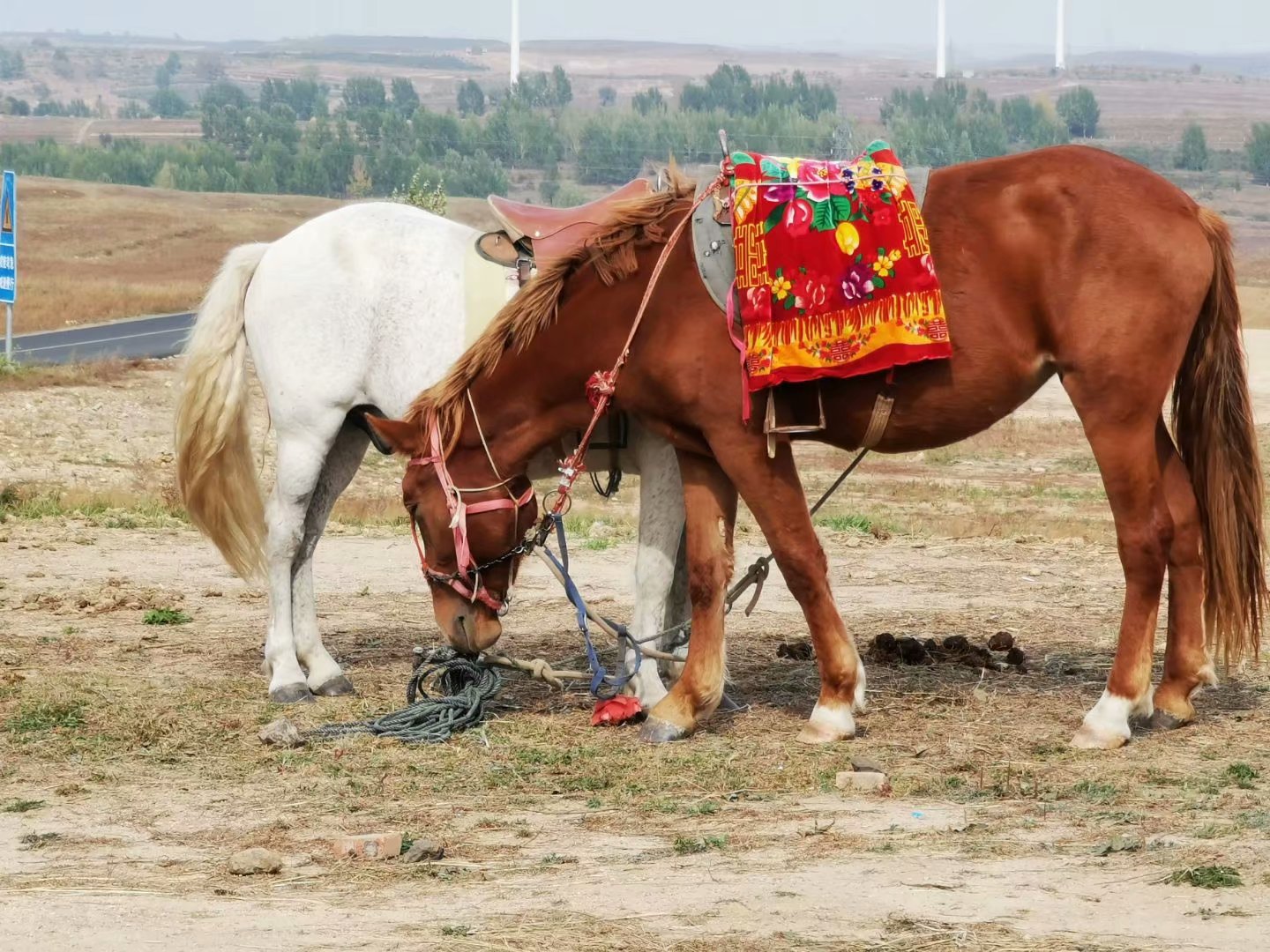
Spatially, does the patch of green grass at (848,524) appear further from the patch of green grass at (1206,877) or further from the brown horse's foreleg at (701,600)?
the patch of green grass at (1206,877)

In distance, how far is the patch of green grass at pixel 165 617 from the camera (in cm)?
899

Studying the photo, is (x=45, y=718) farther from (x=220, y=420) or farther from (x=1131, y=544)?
(x=1131, y=544)

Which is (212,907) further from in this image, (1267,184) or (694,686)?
(1267,184)

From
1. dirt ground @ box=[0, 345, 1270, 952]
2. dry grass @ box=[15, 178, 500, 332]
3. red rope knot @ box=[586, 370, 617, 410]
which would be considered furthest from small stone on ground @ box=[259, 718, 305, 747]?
dry grass @ box=[15, 178, 500, 332]

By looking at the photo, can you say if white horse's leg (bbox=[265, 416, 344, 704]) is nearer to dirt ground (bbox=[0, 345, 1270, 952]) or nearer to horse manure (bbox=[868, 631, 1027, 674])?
dirt ground (bbox=[0, 345, 1270, 952])

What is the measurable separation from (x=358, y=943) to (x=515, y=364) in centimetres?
290

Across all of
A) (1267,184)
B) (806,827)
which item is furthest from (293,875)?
(1267,184)

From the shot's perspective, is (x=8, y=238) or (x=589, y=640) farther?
(x=8, y=238)

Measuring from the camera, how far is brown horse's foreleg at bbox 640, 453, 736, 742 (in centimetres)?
648

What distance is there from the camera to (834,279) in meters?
6.11

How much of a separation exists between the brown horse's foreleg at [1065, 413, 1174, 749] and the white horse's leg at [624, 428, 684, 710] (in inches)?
64.5

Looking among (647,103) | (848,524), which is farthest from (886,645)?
(647,103)

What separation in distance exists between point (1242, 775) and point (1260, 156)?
13564 cm

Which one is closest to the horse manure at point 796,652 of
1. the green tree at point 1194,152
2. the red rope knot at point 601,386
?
the red rope knot at point 601,386
